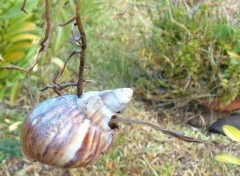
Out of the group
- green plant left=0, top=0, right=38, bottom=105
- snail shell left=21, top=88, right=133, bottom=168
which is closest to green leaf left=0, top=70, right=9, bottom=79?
green plant left=0, top=0, right=38, bottom=105

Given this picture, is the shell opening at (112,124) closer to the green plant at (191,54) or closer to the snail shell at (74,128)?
the snail shell at (74,128)

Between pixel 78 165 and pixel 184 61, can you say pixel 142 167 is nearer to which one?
pixel 184 61

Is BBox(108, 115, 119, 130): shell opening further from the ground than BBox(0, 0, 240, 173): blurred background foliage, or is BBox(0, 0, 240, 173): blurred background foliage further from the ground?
BBox(108, 115, 119, 130): shell opening

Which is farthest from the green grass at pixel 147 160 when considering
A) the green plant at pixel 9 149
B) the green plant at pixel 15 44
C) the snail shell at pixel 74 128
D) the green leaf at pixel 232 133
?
the snail shell at pixel 74 128

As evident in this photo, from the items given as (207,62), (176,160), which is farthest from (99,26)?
(176,160)

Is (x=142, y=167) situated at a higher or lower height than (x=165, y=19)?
lower

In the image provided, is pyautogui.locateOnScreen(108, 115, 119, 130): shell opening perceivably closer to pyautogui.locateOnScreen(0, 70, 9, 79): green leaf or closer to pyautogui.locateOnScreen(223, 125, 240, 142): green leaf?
pyautogui.locateOnScreen(223, 125, 240, 142): green leaf

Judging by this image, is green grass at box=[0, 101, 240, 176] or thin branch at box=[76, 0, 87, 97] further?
green grass at box=[0, 101, 240, 176]
